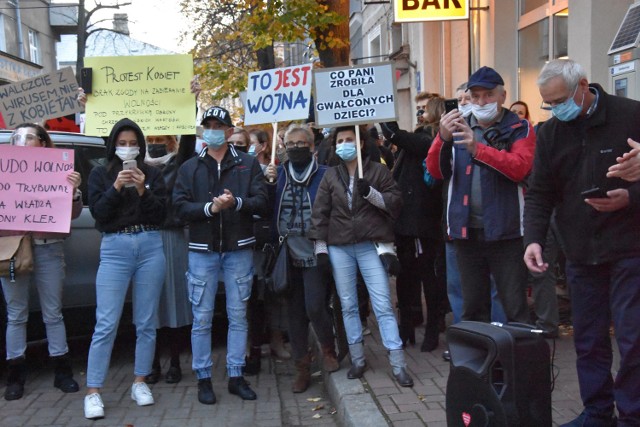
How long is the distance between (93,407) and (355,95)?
2980 millimetres

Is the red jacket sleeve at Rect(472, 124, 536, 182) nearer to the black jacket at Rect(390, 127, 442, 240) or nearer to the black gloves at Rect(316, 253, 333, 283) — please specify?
the black jacket at Rect(390, 127, 442, 240)

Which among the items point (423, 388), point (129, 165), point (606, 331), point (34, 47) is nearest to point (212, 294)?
point (129, 165)

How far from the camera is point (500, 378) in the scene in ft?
11.4

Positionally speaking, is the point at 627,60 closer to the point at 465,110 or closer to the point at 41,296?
the point at 465,110

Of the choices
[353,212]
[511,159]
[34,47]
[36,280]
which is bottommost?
[36,280]

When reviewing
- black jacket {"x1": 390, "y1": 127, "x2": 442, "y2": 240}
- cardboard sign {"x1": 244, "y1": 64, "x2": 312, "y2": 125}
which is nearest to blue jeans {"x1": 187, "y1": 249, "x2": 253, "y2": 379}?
black jacket {"x1": 390, "y1": 127, "x2": 442, "y2": 240}

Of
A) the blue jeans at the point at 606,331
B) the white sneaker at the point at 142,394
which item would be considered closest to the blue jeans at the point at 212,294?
the white sneaker at the point at 142,394

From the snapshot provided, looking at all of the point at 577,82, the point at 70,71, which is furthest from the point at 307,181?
the point at 70,71

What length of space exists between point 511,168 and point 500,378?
1.49m

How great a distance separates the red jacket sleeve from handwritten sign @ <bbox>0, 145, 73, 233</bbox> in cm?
298

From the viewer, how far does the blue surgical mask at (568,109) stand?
371 centimetres

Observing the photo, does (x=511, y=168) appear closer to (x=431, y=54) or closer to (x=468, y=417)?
(x=468, y=417)

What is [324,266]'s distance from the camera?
544cm

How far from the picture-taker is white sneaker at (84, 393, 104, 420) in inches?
198
